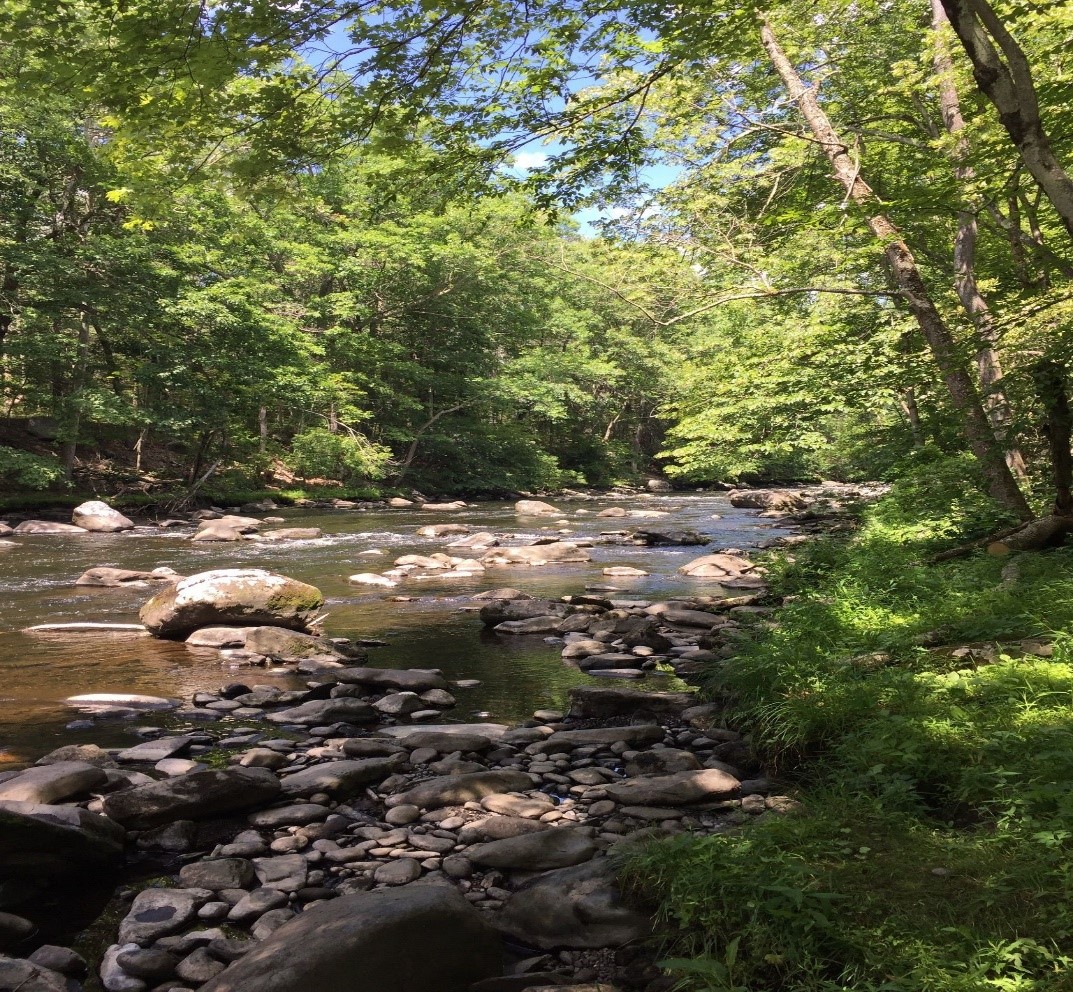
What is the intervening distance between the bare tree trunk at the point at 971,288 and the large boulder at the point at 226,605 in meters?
7.65

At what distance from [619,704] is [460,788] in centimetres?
192

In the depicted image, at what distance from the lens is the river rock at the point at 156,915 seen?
3.01 m

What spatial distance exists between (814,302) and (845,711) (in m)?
12.2

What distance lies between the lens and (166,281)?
21.9 m

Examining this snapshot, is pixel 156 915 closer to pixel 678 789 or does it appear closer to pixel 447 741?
pixel 447 741

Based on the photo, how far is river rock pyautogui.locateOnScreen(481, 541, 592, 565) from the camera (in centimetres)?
1499

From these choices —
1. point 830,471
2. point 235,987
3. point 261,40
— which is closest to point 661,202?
point 261,40

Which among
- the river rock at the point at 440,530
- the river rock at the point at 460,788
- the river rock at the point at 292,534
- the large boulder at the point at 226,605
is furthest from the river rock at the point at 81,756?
the river rock at the point at 440,530

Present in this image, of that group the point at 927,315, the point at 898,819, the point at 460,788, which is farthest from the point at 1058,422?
the point at 460,788

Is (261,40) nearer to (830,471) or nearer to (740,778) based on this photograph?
(740,778)

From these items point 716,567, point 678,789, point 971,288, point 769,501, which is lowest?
point 769,501

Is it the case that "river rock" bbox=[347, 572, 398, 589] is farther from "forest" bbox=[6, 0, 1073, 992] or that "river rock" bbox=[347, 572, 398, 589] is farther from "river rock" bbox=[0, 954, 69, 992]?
"river rock" bbox=[0, 954, 69, 992]

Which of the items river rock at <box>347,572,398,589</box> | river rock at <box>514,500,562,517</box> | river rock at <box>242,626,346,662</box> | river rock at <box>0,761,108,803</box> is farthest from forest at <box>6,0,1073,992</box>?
river rock at <box>514,500,562,517</box>

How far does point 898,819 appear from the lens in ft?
10.3
